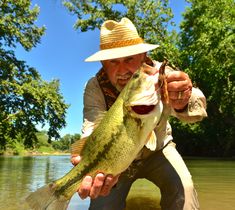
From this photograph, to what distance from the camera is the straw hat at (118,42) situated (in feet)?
13.1

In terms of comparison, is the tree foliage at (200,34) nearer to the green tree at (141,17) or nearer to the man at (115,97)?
the green tree at (141,17)

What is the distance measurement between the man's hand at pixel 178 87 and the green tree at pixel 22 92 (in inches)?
874

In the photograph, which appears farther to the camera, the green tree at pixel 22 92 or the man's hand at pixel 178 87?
the green tree at pixel 22 92

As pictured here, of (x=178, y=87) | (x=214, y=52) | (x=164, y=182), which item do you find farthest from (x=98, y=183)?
(x=214, y=52)

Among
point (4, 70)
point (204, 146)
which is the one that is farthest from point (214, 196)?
point (204, 146)

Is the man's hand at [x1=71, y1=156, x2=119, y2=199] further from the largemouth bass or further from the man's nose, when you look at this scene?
the man's nose

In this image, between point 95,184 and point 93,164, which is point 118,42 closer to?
point 93,164

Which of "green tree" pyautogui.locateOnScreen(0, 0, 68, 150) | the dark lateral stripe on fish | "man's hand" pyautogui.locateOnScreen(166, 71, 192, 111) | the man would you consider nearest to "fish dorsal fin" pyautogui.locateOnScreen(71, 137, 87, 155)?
the man

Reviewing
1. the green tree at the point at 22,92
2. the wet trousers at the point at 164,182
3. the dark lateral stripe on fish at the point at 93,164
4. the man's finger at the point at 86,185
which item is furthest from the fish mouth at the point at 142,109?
the green tree at the point at 22,92

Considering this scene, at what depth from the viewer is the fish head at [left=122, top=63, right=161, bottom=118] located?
2863mm

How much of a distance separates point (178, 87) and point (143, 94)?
2.00 feet

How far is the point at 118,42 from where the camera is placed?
4137 mm

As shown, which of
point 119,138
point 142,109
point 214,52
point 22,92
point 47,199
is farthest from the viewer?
point 214,52

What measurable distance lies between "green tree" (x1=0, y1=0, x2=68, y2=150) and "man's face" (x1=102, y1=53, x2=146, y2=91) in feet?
70.9
